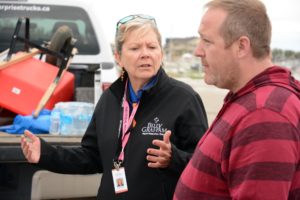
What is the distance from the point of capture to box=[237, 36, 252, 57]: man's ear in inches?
63.7

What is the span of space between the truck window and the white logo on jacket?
11.0ft

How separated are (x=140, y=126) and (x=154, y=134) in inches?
3.3

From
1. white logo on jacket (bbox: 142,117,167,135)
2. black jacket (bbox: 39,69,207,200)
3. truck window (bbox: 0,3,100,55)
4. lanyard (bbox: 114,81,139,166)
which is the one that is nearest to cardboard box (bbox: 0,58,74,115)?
truck window (bbox: 0,3,100,55)

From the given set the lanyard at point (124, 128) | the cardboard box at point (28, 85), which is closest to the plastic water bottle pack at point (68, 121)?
the cardboard box at point (28, 85)

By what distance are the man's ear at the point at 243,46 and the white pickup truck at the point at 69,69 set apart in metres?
1.90

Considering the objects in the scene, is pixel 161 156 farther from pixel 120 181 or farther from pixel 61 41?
pixel 61 41

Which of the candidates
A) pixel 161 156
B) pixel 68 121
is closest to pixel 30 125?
pixel 68 121

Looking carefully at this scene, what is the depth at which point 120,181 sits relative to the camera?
97.9 inches

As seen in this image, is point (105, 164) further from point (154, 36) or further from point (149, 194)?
point (154, 36)

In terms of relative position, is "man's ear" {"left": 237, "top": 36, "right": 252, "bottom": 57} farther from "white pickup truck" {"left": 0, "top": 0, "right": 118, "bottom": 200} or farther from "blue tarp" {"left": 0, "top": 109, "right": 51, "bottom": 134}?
"blue tarp" {"left": 0, "top": 109, "right": 51, "bottom": 134}

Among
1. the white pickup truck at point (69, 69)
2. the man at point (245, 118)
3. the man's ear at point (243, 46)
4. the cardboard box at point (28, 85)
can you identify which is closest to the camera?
the man at point (245, 118)

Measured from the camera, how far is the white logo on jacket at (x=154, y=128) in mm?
2449

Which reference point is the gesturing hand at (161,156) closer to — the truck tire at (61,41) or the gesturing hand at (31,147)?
the gesturing hand at (31,147)

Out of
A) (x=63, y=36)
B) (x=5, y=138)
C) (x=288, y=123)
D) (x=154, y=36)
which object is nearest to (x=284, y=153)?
(x=288, y=123)
